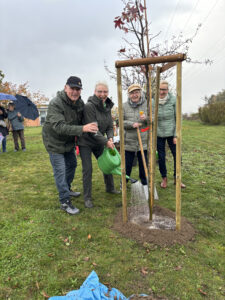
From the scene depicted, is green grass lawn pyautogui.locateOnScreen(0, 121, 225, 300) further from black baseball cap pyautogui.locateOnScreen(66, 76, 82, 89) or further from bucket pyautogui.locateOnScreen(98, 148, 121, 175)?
black baseball cap pyautogui.locateOnScreen(66, 76, 82, 89)

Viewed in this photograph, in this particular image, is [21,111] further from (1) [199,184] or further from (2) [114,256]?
(2) [114,256]

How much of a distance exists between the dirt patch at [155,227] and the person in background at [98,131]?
780mm

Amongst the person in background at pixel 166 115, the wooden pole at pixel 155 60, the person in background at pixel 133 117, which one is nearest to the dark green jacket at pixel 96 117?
the person in background at pixel 133 117

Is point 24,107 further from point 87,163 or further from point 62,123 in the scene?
point 62,123

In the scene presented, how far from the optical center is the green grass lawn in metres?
2.04

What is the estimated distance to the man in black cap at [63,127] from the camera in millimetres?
2955

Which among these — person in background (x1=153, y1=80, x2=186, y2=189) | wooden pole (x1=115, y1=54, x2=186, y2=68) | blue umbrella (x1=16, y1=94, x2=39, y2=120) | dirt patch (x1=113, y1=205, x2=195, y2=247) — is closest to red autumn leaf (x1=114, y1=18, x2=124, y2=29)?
wooden pole (x1=115, y1=54, x2=186, y2=68)

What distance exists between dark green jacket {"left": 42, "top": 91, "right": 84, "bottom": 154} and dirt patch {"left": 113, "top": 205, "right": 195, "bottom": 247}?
1.36 m

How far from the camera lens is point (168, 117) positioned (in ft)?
13.2

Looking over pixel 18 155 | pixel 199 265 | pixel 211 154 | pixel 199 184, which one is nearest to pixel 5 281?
pixel 199 265

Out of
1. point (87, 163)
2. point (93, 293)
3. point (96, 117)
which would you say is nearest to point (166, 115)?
point (96, 117)

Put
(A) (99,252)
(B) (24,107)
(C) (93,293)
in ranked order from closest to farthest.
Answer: (C) (93,293) < (A) (99,252) < (B) (24,107)

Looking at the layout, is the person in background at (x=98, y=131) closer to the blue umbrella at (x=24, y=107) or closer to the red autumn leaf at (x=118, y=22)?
the red autumn leaf at (x=118, y=22)

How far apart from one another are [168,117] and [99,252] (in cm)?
259
